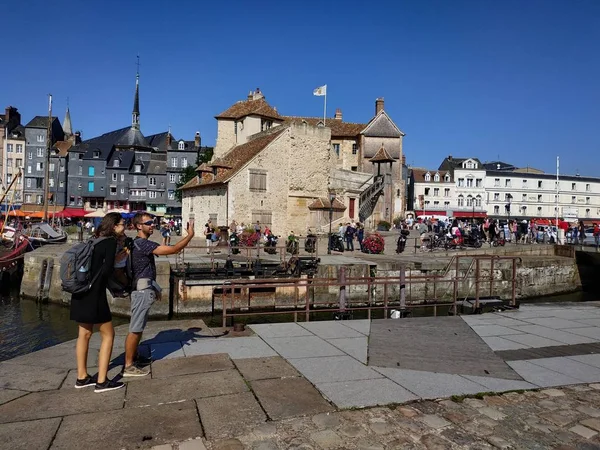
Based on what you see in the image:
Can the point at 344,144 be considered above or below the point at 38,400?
above

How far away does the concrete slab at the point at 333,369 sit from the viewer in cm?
527

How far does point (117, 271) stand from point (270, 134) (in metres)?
30.9

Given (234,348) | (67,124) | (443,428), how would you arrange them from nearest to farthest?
(443,428)
(234,348)
(67,124)

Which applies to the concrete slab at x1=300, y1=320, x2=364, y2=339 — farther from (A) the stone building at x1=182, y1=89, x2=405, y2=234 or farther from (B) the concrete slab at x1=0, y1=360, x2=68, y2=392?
(A) the stone building at x1=182, y1=89, x2=405, y2=234

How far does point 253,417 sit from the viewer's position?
4109mm

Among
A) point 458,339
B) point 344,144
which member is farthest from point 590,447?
point 344,144

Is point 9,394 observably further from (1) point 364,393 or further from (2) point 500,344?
(2) point 500,344

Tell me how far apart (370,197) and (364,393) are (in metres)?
37.5

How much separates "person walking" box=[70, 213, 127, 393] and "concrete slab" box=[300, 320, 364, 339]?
11.9 ft

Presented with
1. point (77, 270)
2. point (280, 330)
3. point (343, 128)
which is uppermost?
point (343, 128)

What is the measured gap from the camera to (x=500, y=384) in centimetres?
524

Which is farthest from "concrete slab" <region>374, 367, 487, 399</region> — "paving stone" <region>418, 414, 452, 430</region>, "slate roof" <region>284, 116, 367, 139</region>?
"slate roof" <region>284, 116, 367, 139</region>

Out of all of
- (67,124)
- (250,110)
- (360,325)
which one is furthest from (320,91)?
(67,124)

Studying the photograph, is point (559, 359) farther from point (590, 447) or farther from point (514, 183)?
point (514, 183)
